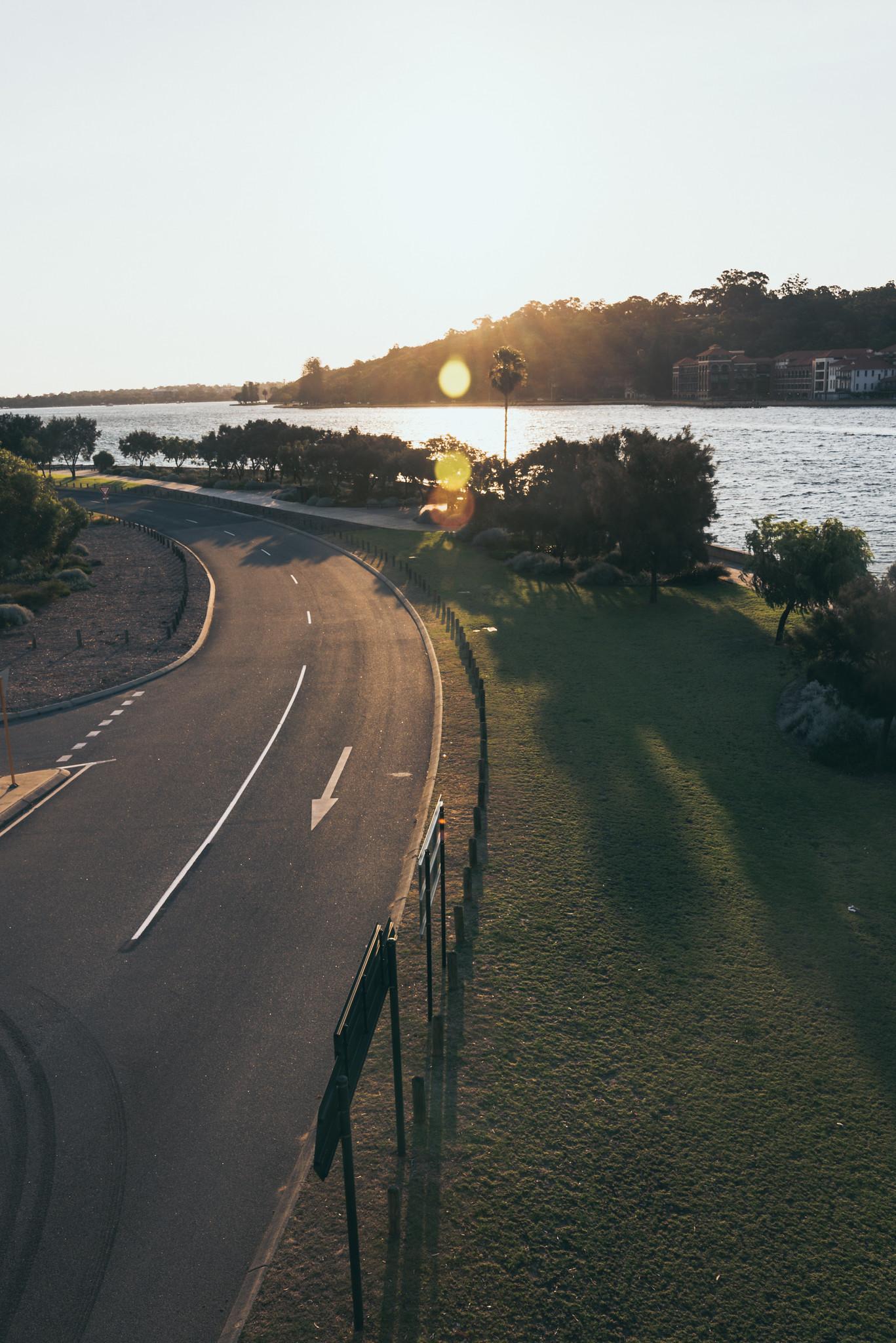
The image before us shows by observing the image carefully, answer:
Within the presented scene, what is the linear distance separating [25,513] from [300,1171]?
48.0 metres

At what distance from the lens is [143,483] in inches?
4727

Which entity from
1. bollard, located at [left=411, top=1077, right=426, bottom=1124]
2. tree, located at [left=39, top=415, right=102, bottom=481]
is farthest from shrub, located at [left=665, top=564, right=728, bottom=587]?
tree, located at [left=39, top=415, right=102, bottom=481]

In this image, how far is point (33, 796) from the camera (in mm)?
21672

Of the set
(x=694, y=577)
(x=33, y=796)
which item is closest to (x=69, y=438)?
(x=694, y=577)

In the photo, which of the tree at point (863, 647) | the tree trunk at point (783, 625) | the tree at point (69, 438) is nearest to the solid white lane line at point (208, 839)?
the tree at point (863, 647)

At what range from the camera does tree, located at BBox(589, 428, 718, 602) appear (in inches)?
1644

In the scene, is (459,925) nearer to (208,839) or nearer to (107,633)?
(208,839)

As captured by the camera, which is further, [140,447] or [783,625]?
[140,447]

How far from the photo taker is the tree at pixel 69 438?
14400cm

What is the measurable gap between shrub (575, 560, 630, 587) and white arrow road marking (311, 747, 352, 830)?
27692mm

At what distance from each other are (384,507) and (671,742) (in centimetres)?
6522

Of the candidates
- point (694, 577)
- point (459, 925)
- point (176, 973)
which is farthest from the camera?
point (694, 577)

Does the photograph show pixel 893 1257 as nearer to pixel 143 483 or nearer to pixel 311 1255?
pixel 311 1255

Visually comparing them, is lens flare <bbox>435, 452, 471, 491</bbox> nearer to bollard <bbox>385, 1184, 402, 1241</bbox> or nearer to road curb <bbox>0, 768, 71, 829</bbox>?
road curb <bbox>0, 768, 71, 829</bbox>
